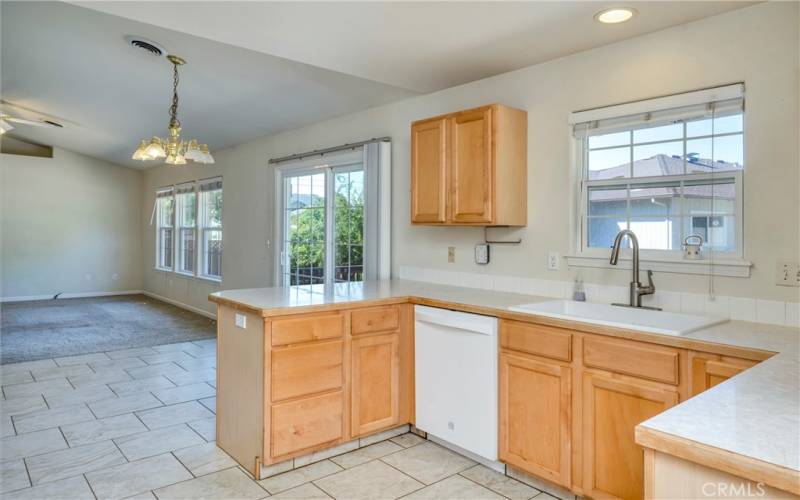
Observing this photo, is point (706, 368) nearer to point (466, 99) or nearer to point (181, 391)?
point (466, 99)

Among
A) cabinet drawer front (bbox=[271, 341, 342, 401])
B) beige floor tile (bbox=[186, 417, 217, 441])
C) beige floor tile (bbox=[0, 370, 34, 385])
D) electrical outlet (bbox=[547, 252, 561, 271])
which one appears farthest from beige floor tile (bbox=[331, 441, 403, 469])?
beige floor tile (bbox=[0, 370, 34, 385])

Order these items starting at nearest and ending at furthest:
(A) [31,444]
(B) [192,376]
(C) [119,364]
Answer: (A) [31,444] < (B) [192,376] < (C) [119,364]

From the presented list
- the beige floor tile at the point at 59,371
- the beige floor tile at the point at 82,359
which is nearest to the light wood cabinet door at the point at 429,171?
the beige floor tile at the point at 59,371

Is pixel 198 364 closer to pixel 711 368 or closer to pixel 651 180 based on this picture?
pixel 651 180

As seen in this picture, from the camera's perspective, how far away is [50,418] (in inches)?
137

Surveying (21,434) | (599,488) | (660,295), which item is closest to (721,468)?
(599,488)

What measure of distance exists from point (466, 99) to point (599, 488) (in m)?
2.59

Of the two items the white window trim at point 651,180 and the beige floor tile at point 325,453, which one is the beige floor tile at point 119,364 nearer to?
the beige floor tile at point 325,453

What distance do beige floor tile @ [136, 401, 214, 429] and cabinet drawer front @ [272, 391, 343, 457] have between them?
113 cm

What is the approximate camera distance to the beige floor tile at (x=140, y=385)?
160 inches

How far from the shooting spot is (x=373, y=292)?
10.8ft

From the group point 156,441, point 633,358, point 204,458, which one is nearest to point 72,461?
point 156,441

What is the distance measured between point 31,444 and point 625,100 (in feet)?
13.0

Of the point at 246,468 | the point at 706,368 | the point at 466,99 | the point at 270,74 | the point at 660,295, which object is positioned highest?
the point at 270,74
